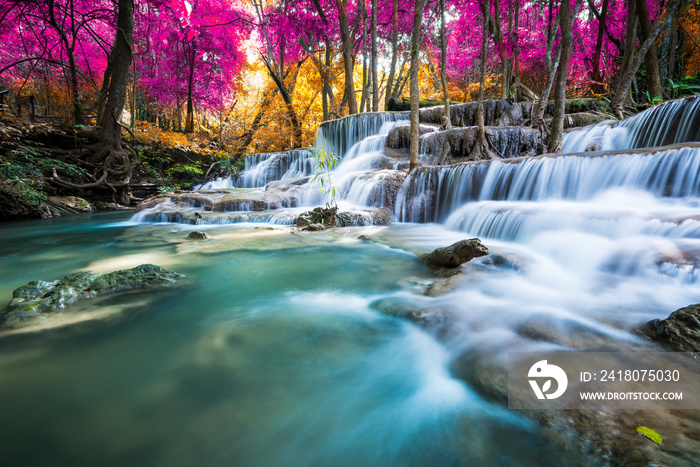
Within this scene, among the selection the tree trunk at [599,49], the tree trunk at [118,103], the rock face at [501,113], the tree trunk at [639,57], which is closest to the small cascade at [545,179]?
the tree trunk at [639,57]

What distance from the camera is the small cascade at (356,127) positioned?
11922 millimetres

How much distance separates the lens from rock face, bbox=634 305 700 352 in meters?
1.60

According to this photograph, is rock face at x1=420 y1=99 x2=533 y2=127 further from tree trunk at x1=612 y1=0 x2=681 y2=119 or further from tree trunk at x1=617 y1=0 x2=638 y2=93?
tree trunk at x1=617 y1=0 x2=638 y2=93

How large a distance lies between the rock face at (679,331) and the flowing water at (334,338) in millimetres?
121

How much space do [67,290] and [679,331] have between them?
4.19 m

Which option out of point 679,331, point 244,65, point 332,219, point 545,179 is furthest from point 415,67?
point 244,65

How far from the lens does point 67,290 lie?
7.85 feet

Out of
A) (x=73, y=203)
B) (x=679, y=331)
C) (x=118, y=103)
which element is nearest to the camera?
(x=679, y=331)

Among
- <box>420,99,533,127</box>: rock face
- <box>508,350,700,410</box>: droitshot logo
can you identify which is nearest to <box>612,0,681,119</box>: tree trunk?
<box>420,99,533,127</box>: rock face

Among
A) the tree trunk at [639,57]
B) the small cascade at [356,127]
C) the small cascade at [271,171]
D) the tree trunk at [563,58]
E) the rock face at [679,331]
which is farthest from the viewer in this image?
the small cascade at [271,171]

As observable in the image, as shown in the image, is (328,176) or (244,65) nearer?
(328,176)

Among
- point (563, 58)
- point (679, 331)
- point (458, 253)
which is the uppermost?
point (563, 58)

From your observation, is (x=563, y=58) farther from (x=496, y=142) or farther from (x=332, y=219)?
(x=332, y=219)

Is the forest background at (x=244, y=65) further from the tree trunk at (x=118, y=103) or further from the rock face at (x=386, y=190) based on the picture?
the rock face at (x=386, y=190)
